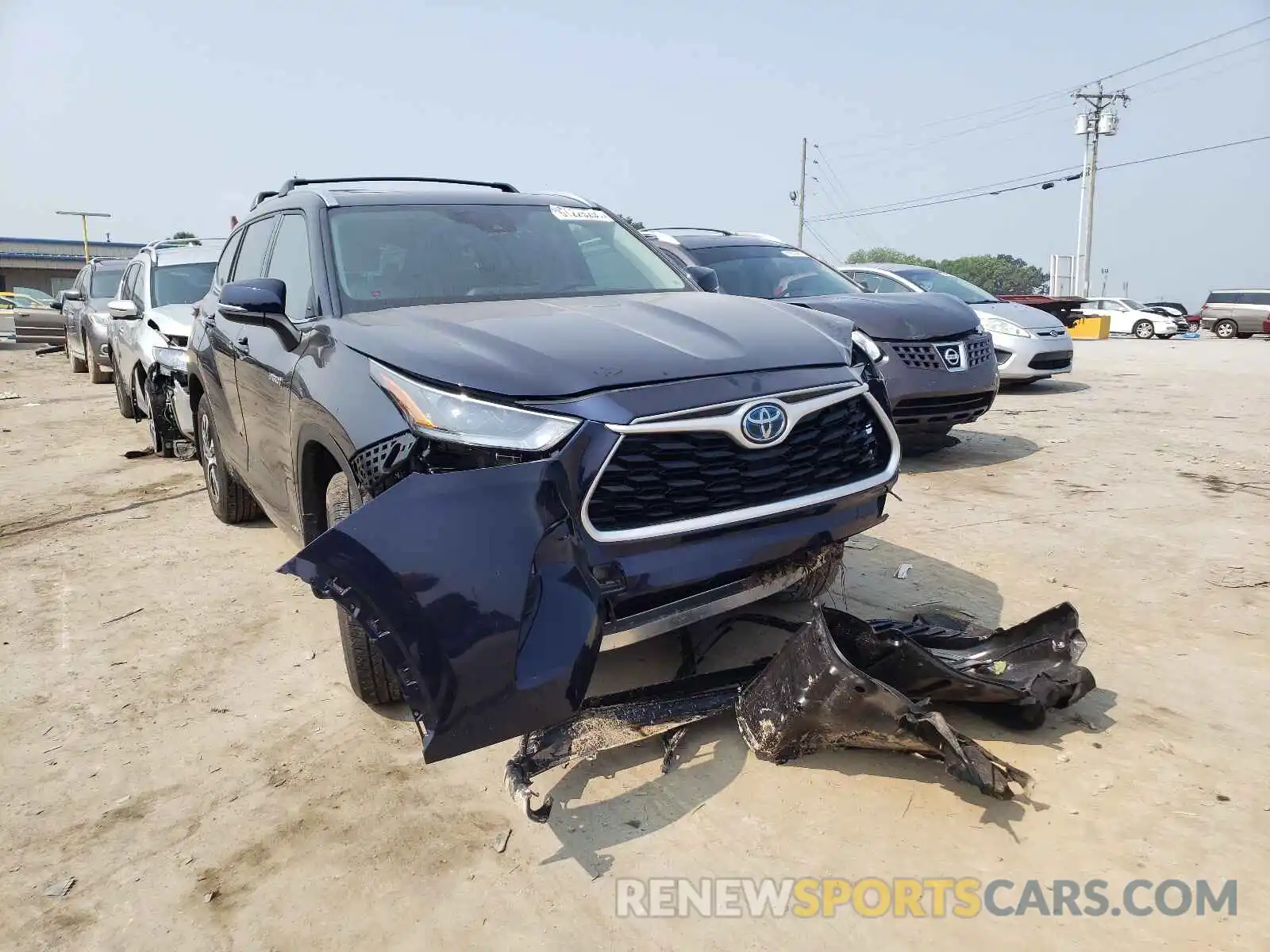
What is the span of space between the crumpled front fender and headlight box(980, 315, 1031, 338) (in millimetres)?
9675

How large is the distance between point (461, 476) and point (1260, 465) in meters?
6.61

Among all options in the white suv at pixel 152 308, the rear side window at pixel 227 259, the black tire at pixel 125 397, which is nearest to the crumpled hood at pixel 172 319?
the white suv at pixel 152 308

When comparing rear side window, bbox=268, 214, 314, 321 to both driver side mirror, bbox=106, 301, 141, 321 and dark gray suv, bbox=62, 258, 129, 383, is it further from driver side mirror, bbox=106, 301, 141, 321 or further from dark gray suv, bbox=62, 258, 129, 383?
dark gray suv, bbox=62, 258, 129, 383

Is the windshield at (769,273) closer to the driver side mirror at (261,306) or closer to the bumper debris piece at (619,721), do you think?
the driver side mirror at (261,306)

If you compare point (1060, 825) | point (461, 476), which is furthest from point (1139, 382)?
point (461, 476)

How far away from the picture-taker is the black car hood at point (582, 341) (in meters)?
2.71

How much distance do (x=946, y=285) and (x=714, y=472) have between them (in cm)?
941

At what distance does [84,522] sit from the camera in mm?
6223

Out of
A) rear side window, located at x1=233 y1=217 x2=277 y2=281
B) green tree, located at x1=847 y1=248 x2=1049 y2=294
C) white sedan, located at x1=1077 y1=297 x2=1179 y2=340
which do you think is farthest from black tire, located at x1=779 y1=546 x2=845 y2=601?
green tree, located at x1=847 y1=248 x2=1049 y2=294

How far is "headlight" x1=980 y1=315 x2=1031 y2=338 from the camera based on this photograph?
1091cm

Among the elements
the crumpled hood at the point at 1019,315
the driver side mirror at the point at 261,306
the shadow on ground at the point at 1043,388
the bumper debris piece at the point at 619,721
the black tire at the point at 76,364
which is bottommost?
the bumper debris piece at the point at 619,721

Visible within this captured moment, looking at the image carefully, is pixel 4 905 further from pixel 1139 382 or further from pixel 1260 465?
pixel 1139 382

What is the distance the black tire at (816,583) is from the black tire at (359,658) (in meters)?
1.40

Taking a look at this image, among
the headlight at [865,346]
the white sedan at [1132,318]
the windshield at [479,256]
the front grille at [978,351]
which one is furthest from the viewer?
the white sedan at [1132,318]
